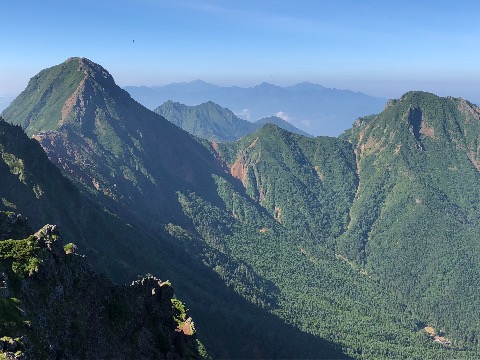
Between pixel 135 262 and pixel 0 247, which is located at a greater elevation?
pixel 0 247

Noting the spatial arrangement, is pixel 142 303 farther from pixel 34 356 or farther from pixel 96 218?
pixel 96 218

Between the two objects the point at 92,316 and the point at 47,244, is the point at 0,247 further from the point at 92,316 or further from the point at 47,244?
the point at 92,316

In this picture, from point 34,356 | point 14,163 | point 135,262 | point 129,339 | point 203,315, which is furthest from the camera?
point 135,262

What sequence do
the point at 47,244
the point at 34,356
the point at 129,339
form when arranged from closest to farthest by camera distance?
the point at 34,356
the point at 47,244
the point at 129,339

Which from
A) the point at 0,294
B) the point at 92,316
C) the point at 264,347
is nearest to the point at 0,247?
the point at 0,294

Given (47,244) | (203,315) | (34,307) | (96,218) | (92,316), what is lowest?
(203,315)

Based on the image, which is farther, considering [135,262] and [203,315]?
[135,262]
